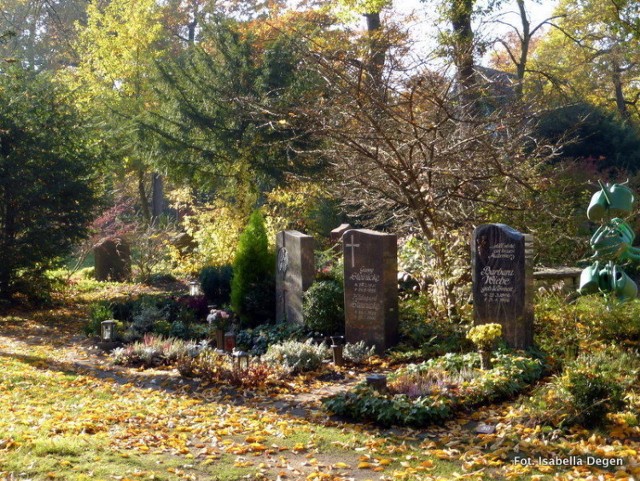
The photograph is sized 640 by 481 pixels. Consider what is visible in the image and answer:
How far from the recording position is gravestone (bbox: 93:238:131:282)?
23234 millimetres

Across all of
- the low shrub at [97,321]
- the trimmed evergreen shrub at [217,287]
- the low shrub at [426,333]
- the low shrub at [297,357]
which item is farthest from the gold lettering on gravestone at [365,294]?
the trimmed evergreen shrub at [217,287]

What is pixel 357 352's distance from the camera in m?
10.9

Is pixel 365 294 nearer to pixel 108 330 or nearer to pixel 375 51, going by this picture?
pixel 108 330

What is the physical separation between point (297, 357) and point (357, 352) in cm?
97

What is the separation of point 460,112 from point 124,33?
1731 centimetres

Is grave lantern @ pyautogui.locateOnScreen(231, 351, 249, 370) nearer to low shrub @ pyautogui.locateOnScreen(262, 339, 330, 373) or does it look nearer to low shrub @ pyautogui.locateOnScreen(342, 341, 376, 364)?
low shrub @ pyautogui.locateOnScreen(262, 339, 330, 373)

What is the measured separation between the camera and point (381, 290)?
1119 centimetres

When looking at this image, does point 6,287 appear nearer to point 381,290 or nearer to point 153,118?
point 153,118

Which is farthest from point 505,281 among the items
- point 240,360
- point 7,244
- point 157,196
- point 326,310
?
point 157,196

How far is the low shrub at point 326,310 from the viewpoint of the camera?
476 inches

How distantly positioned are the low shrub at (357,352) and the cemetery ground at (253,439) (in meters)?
0.99

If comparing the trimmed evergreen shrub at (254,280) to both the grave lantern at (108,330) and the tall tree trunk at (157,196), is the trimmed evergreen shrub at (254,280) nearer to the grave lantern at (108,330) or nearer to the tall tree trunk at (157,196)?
the grave lantern at (108,330)

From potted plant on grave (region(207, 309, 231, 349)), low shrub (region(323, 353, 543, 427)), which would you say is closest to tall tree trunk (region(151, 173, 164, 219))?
potted plant on grave (region(207, 309, 231, 349))

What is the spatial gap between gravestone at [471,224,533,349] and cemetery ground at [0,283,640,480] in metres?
1.75
